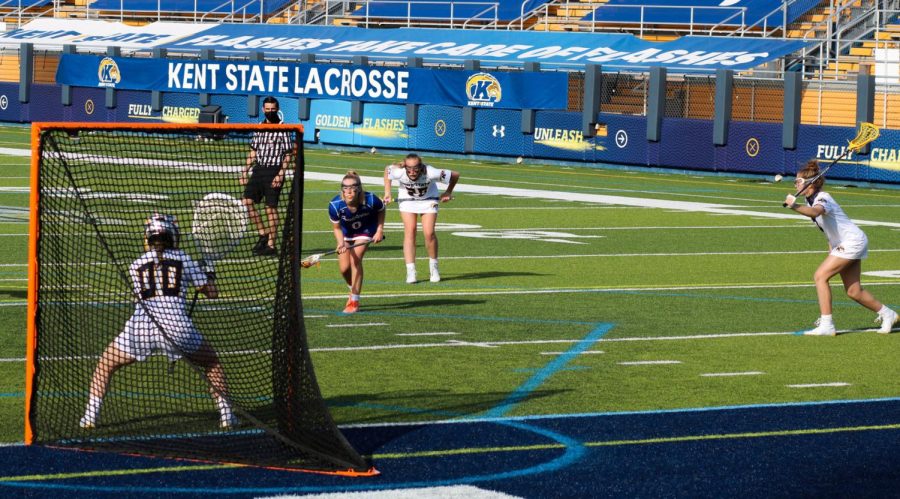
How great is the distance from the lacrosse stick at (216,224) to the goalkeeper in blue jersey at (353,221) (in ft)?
14.1

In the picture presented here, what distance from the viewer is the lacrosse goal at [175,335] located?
9.77 m

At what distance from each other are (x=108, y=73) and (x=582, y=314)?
119 feet

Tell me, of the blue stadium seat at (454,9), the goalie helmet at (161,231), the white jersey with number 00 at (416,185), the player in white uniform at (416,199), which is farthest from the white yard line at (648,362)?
the blue stadium seat at (454,9)

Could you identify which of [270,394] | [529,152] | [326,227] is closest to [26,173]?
[326,227]

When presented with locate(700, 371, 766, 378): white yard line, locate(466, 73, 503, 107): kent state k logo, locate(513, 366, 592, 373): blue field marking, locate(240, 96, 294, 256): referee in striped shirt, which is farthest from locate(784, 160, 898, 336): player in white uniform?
locate(466, 73, 503, 107): kent state k logo

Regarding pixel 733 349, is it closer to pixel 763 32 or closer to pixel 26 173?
pixel 26 173

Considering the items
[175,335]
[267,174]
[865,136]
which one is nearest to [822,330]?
[865,136]

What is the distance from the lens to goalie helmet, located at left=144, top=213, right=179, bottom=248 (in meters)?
10.0

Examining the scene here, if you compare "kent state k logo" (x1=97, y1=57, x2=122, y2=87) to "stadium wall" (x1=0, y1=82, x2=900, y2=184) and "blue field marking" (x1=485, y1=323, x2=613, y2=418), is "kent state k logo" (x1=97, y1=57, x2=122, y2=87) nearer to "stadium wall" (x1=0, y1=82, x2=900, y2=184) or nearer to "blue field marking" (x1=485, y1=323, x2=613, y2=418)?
"stadium wall" (x1=0, y1=82, x2=900, y2=184)

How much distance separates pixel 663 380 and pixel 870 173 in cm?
2484

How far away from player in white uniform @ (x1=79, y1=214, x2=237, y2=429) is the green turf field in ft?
2.24

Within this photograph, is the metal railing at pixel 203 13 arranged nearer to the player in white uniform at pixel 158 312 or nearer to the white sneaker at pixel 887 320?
the white sneaker at pixel 887 320

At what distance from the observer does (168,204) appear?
11312 millimetres

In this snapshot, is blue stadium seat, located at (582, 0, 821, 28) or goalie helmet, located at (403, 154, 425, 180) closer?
goalie helmet, located at (403, 154, 425, 180)
